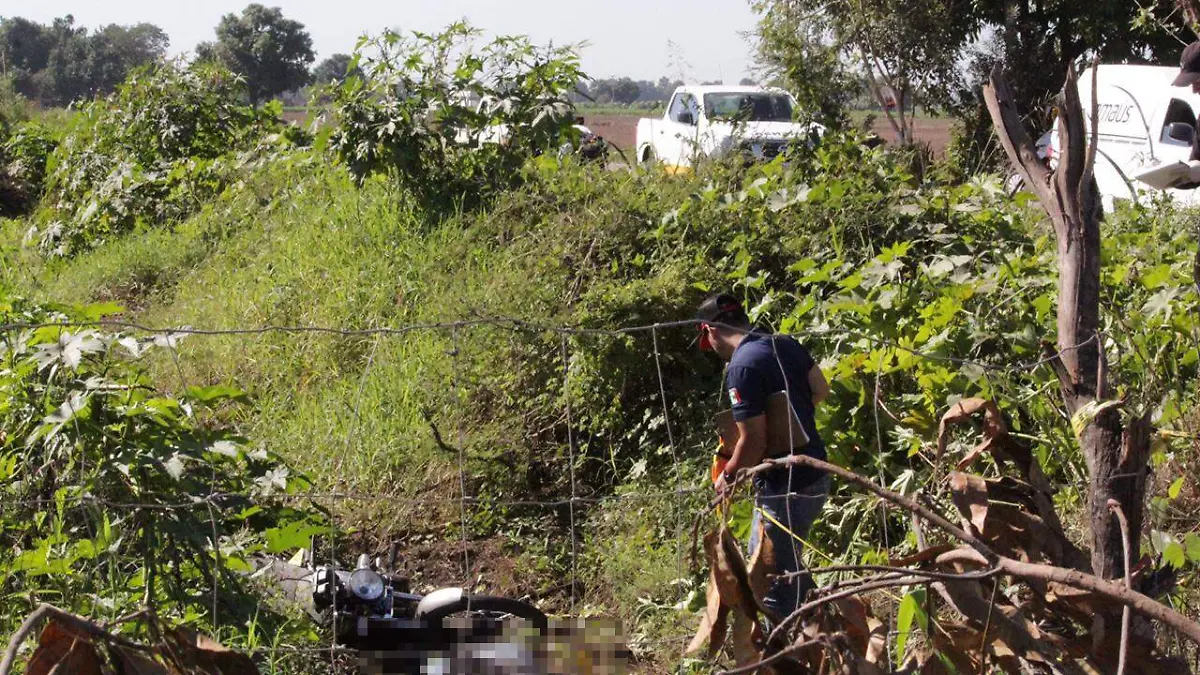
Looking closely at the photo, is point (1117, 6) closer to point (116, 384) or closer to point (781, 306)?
point (781, 306)

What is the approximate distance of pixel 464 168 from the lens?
8211mm

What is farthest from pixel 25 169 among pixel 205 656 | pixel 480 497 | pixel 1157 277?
pixel 205 656

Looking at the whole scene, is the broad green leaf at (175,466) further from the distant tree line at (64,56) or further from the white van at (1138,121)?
the distant tree line at (64,56)

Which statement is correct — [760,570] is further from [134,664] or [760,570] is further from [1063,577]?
[134,664]

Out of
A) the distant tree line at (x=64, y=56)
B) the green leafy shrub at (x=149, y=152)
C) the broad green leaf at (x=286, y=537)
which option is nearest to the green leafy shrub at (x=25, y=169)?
the green leafy shrub at (x=149, y=152)

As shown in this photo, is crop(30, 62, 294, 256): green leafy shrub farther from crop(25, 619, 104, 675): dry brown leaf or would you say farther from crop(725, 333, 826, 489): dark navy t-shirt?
crop(25, 619, 104, 675): dry brown leaf

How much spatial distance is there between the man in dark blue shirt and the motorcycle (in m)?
0.98

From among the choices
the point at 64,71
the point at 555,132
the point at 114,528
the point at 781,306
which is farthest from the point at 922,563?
the point at 64,71

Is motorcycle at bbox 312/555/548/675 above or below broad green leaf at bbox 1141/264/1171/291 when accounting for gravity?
below

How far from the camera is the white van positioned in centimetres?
998

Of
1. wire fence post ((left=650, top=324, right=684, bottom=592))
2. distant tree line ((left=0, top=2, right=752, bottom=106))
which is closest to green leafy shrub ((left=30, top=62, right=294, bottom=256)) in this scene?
wire fence post ((left=650, top=324, right=684, bottom=592))

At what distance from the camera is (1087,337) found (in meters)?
2.42

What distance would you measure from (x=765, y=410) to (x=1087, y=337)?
1.57 m

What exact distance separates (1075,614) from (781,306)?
3787mm
